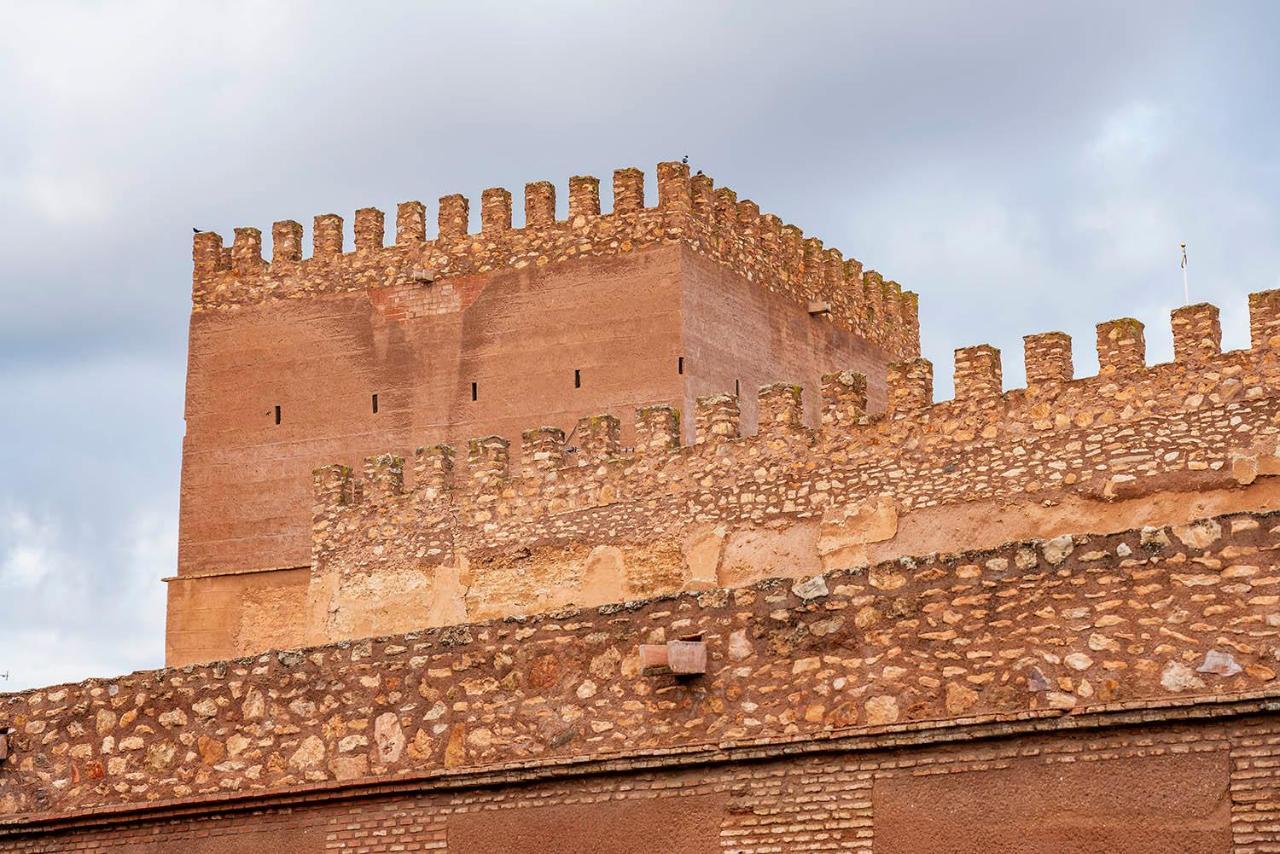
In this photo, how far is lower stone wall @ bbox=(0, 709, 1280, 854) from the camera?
7188mm

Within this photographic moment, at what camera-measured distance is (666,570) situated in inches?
672

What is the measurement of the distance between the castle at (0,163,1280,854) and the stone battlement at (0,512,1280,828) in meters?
0.02

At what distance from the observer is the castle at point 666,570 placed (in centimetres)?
753

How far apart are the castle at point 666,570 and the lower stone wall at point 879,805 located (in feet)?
0.05

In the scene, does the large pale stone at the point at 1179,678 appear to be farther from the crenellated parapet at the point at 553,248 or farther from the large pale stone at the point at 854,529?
the crenellated parapet at the point at 553,248

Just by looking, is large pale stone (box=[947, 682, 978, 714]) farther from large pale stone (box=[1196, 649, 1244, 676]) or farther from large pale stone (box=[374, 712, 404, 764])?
large pale stone (box=[374, 712, 404, 764])

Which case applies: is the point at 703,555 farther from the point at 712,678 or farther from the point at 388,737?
the point at 712,678

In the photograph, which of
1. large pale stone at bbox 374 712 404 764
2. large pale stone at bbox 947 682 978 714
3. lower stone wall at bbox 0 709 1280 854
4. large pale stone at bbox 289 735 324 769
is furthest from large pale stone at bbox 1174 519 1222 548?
large pale stone at bbox 289 735 324 769

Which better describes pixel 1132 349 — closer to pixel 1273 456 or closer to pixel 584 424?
pixel 1273 456

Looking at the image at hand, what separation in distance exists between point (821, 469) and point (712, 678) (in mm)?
8259

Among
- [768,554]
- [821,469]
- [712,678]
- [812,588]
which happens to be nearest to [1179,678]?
[812,588]

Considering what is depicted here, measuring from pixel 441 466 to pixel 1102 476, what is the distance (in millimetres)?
6422

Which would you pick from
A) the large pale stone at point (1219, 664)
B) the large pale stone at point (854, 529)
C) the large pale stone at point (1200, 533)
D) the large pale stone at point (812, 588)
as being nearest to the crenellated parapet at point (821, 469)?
the large pale stone at point (854, 529)

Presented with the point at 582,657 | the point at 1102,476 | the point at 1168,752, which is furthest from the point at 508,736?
the point at 1102,476
